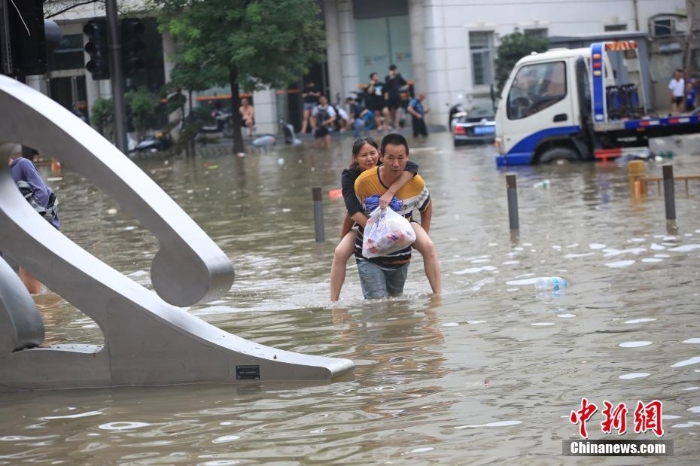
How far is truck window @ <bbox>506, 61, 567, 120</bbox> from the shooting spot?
93.2 ft

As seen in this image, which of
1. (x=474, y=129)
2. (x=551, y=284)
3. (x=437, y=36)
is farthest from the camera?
(x=437, y=36)

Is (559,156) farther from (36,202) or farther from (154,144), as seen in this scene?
(154,144)

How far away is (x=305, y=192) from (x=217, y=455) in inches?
712

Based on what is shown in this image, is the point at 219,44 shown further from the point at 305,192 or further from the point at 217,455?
the point at 217,455

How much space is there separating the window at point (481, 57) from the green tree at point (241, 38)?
41.3 feet

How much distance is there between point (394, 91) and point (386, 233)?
38.1 metres

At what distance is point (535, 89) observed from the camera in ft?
94.0

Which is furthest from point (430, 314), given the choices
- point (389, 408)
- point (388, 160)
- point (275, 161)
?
point (275, 161)

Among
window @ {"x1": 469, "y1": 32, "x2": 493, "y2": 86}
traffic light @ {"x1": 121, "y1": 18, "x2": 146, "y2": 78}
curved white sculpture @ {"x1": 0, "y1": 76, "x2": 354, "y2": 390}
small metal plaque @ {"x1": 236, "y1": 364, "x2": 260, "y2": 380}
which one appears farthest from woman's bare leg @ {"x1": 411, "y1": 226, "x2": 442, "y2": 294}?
window @ {"x1": 469, "y1": 32, "x2": 493, "y2": 86}

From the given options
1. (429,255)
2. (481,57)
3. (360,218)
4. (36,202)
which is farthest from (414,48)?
(360,218)

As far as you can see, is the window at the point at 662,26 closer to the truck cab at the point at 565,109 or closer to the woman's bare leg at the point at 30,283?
the truck cab at the point at 565,109

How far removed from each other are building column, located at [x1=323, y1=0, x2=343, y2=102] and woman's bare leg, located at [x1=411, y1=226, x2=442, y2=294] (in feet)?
144

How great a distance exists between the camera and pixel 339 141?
46.5m

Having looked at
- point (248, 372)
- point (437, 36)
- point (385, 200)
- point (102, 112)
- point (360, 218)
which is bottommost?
point (248, 372)
